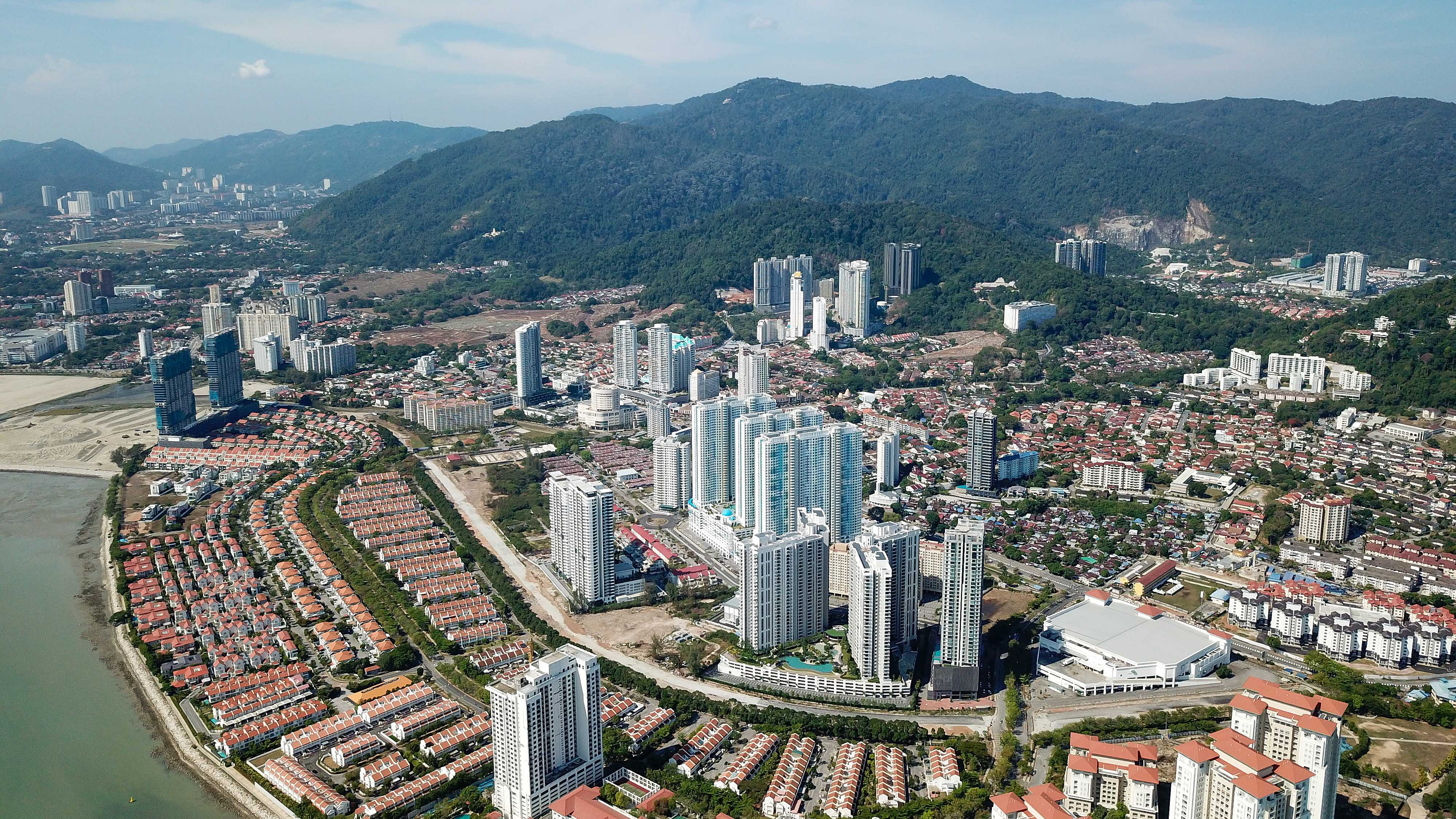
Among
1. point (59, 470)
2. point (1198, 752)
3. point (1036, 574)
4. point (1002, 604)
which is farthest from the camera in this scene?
point (59, 470)

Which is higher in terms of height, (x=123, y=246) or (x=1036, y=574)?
(x=123, y=246)

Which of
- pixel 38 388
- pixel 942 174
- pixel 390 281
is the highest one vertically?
pixel 942 174

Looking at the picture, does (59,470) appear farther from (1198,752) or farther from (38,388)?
(1198,752)

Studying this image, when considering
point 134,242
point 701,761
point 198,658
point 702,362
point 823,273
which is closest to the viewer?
point 701,761

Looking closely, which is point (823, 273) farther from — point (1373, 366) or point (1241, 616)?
point (1241, 616)

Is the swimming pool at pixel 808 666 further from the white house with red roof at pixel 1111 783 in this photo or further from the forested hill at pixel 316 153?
the forested hill at pixel 316 153

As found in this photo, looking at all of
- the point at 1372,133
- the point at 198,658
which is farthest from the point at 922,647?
the point at 1372,133

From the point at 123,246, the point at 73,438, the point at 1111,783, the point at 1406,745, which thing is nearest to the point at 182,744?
the point at 1111,783
